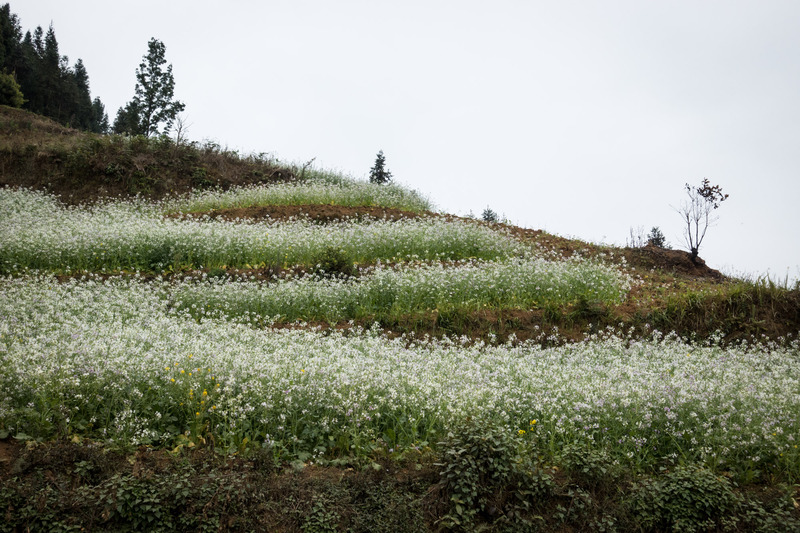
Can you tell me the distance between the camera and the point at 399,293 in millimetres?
11195

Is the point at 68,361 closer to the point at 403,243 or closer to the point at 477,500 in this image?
the point at 477,500

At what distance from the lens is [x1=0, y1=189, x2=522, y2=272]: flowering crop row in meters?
13.3

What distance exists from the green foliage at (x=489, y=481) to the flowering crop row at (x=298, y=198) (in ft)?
54.4

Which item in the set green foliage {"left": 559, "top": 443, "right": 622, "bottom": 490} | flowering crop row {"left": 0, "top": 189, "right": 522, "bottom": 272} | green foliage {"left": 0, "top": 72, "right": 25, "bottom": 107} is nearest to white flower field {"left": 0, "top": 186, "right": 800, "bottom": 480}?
green foliage {"left": 559, "top": 443, "right": 622, "bottom": 490}

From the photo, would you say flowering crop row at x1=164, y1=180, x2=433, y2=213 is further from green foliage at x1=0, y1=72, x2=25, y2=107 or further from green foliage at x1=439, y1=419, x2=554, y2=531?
green foliage at x1=0, y1=72, x2=25, y2=107

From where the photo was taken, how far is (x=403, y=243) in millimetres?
15180

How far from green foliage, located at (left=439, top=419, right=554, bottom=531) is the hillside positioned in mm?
22

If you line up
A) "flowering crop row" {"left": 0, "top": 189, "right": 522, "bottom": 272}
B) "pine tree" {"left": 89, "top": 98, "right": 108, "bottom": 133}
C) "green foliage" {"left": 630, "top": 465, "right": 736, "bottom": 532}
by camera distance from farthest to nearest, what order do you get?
"pine tree" {"left": 89, "top": 98, "right": 108, "bottom": 133}, "flowering crop row" {"left": 0, "top": 189, "right": 522, "bottom": 272}, "green foliage" {"left": 630, "top": 465, "right": 736, "bottom": 532}

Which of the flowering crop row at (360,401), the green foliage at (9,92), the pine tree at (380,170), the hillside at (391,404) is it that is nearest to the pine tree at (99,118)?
the green foliage at (9,92)

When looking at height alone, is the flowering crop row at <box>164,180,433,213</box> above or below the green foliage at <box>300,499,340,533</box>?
above

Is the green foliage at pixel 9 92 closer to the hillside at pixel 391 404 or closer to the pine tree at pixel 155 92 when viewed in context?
the pine tree at pixel 155 92

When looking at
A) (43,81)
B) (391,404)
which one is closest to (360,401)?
(391,404)

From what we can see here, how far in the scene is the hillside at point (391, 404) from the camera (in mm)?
4434

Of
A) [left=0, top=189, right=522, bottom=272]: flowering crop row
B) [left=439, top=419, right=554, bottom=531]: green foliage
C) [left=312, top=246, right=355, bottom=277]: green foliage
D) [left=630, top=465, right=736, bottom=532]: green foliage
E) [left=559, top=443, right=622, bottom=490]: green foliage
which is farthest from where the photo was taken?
[left=0, top=189, right=522, bottom=272]: flowering crop row
